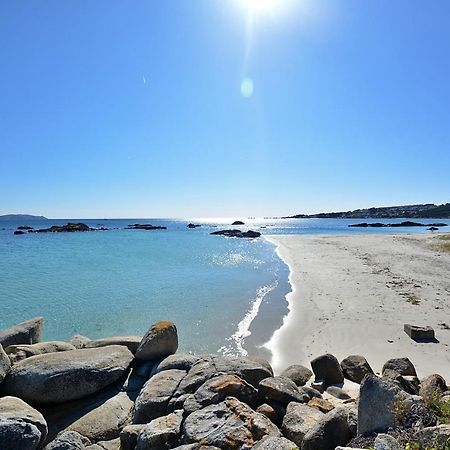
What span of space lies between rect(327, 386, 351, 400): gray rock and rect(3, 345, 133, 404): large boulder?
4.61 meters

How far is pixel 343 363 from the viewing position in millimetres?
9047

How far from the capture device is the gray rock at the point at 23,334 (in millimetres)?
9102

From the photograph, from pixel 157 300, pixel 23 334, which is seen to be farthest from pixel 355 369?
pixel 157 300

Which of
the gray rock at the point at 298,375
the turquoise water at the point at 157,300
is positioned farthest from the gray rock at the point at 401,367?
the turquoise water at the point at 157,300

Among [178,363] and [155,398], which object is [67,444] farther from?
[178,363]

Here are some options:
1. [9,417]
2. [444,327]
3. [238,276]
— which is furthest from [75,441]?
[238,276]

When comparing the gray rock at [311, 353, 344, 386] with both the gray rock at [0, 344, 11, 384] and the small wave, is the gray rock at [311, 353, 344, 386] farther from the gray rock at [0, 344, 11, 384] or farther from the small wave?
the gray rock at [0, 344, 11, 384]

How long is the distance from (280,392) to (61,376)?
4.29 m

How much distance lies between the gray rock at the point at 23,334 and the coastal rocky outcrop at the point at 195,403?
9 cm

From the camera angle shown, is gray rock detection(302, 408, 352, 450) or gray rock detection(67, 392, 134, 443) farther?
gray rock detection(67, 392, 134, 443)

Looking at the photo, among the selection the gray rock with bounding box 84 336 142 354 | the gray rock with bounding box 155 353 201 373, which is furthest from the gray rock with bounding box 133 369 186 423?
the gray rock with bounding box 84 336 142 354

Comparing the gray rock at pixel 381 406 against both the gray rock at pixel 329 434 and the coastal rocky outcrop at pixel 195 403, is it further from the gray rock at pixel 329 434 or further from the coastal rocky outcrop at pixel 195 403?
the gray rock at pixel 329 434

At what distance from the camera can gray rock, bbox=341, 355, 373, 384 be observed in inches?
335

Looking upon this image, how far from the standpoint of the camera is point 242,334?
1289cm
